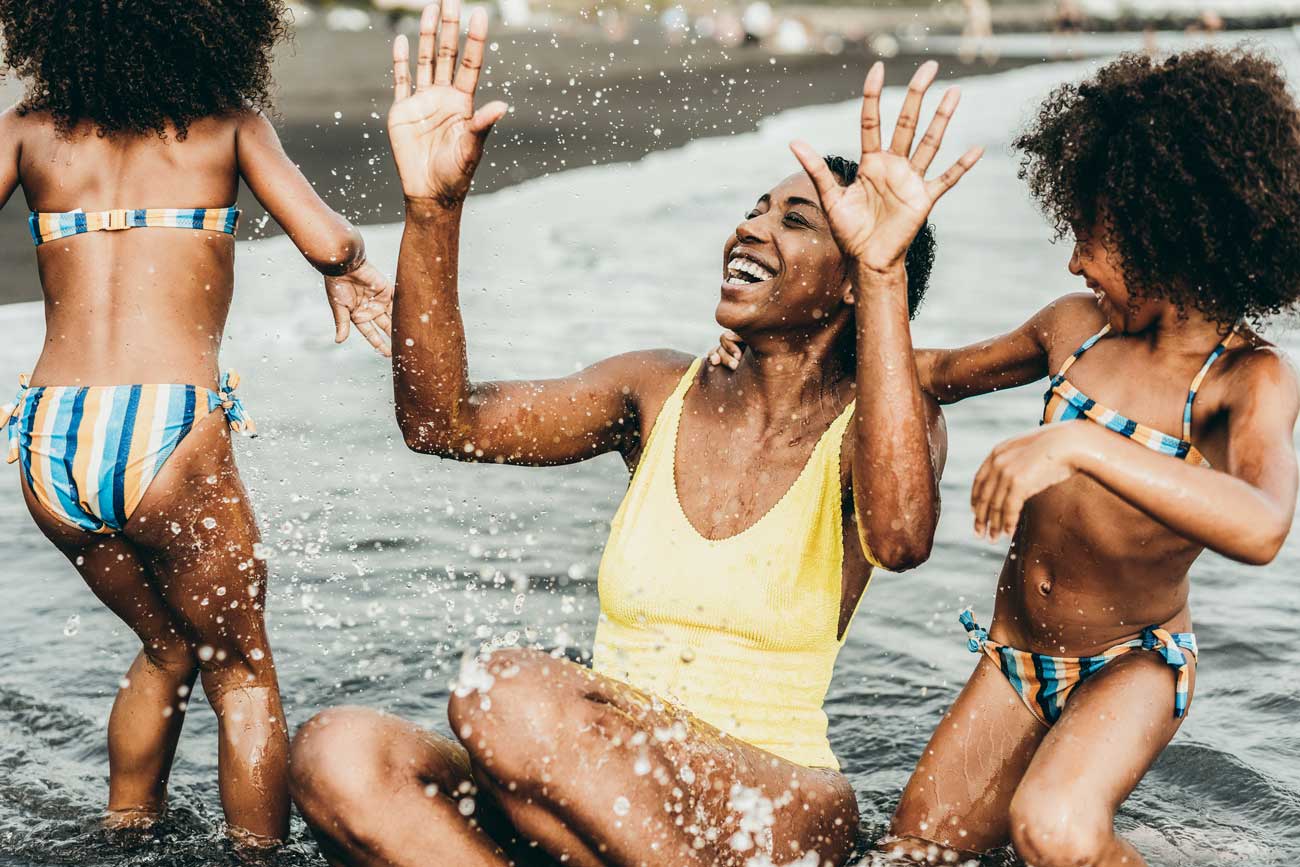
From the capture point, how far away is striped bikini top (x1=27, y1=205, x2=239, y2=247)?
12.3 feet

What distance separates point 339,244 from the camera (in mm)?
3805

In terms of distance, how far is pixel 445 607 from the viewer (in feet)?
18.1

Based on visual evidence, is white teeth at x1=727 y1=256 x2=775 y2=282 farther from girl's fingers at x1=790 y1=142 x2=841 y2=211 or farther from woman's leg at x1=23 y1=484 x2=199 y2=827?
woman's leg at x1=23 y1=484 x2=199 y2=827

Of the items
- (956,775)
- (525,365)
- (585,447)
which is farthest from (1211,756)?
(525,365)

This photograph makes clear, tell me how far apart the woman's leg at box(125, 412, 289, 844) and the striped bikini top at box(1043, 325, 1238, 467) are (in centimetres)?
195

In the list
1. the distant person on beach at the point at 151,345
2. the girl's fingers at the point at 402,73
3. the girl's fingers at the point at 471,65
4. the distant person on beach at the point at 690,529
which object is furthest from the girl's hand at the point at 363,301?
the girl's fingers at the point at 471,65

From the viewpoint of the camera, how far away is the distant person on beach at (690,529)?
3.04 metres

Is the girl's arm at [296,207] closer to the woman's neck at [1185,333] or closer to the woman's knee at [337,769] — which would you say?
the woman's knee at [337,769]

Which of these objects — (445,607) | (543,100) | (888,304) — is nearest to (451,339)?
(888,304)

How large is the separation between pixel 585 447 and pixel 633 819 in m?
1.12

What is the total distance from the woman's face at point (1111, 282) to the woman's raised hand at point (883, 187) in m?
0.51

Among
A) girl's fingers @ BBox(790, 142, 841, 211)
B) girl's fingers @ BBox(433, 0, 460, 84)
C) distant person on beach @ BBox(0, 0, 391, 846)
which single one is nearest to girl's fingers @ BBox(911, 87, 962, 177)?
girl's fingers @ BBox(790, 142, 841, 211)

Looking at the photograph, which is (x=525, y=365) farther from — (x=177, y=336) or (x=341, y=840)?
(x=341, y=840)

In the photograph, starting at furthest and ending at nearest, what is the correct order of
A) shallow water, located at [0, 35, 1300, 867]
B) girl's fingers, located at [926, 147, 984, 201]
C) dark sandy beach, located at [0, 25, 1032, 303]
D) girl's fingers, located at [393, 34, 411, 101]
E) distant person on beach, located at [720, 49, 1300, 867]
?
1. dark sandy beach, located at [0, 25, 1032, 303]
2. shallow water, located at [0, 35, 1300, 867]
3. girl's fingers, located at [393, 34, 411, 101]
4. distant person on beach, located at [720, 49, 1300, 867]
5. girl's fingers, located at [926, 147, 984, 201]
